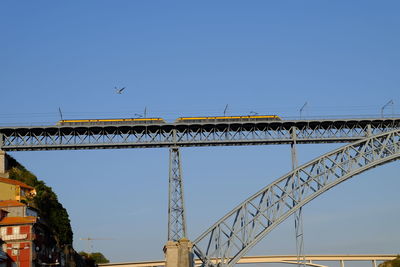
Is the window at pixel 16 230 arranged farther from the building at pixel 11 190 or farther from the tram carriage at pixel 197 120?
the tram carriage at pixel 197 120

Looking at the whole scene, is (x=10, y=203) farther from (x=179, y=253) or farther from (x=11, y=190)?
(x=179, y=253)

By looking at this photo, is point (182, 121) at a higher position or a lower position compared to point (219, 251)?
higher

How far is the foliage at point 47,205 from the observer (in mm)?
89500

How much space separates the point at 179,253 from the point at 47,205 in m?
27.6

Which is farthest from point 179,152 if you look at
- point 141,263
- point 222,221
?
point 141,263

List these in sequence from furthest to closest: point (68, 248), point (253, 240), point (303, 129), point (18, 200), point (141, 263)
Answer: point (141, 263) < point (68, 248) < point (18, 200) < point (303, 129) < point (253, 240)

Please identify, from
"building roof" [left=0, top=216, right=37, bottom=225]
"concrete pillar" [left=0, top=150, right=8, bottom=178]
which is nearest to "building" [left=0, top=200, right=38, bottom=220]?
"building roof" [left=0, top=216, right=37, bottom=225]

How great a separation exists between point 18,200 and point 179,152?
21.2 metres

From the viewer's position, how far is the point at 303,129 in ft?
258

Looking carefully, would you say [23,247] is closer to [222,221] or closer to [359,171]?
[222,221]

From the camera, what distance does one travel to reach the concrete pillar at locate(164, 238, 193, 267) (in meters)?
69.6

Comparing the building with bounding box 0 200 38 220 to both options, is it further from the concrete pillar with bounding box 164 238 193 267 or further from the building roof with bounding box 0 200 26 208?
the concrete pillar with bounding box 164 238 193 267

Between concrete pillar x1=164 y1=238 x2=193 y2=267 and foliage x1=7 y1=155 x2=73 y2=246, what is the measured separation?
74.5 feet

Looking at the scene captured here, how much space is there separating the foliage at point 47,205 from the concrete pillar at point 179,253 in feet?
74.5
